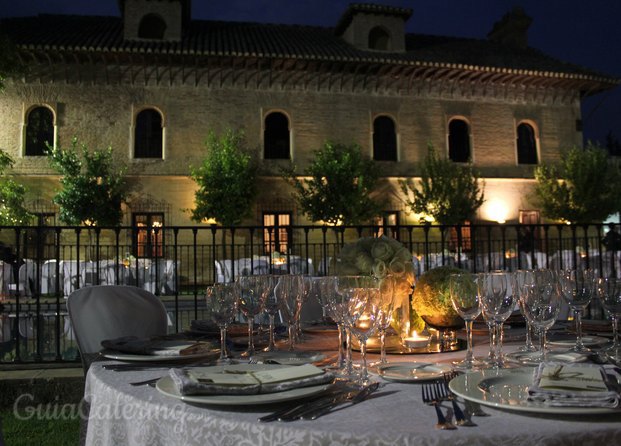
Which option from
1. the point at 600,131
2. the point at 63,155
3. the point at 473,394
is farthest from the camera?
the point at 600,131

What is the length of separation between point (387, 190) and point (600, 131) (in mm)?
61701

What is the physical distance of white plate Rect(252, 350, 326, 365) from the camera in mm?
1826

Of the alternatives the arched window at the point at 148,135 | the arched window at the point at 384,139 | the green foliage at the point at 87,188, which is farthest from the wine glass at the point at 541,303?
the arched window at the point at 384,139

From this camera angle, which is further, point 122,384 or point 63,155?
point 63,155

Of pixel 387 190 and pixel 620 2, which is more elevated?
pixel 620 2

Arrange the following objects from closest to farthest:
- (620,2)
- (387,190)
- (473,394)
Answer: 1. (473,394)
2. (387,190)
3. (620,2)

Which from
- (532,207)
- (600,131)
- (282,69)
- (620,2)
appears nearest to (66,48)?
(282,69)

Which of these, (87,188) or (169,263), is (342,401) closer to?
(169,263)

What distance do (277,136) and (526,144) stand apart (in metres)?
10.6

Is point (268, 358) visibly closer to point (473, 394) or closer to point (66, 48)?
point (473, 394)

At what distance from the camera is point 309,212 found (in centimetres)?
1917

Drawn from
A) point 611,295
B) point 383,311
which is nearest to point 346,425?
point 383,311

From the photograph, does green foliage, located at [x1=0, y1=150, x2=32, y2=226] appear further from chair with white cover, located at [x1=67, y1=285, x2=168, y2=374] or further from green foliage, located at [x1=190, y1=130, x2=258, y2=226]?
chair with white cover, located at [x1=67, y1=285, x2=168, y2=374]

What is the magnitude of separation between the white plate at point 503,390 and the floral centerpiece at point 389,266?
2.16 ft
